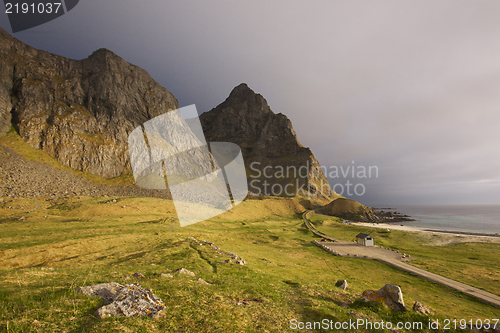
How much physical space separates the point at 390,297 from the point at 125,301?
1652 centimetres

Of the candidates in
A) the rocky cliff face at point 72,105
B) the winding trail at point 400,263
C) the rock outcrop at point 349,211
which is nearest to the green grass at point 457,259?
the winding trail at point 400,263

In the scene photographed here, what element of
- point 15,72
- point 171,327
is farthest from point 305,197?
point 15,72

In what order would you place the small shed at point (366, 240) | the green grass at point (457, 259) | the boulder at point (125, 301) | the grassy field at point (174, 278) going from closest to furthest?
the boulder at point (125, 301) → the grassy field at point (174, 278) → the green grass at point (457, 259) → the small shed at point (366, 240)

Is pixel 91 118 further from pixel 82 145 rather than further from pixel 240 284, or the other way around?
pixel 240 284

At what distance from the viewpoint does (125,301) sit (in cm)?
851

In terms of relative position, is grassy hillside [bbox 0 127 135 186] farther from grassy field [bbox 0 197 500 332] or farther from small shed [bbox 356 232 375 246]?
small shed [bbox 356 232 375 246]

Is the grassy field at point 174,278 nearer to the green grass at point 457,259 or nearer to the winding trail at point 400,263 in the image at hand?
the green grass at point 457,259

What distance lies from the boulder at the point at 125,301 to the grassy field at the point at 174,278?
15.3 inches

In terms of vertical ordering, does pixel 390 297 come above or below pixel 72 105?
below

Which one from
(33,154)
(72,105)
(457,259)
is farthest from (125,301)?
(72,105)

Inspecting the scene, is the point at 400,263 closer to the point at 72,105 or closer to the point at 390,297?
the point at 390,297

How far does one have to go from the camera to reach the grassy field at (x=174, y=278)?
8016mm

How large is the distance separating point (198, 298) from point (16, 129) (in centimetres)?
10745

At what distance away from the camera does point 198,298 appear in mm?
11094
